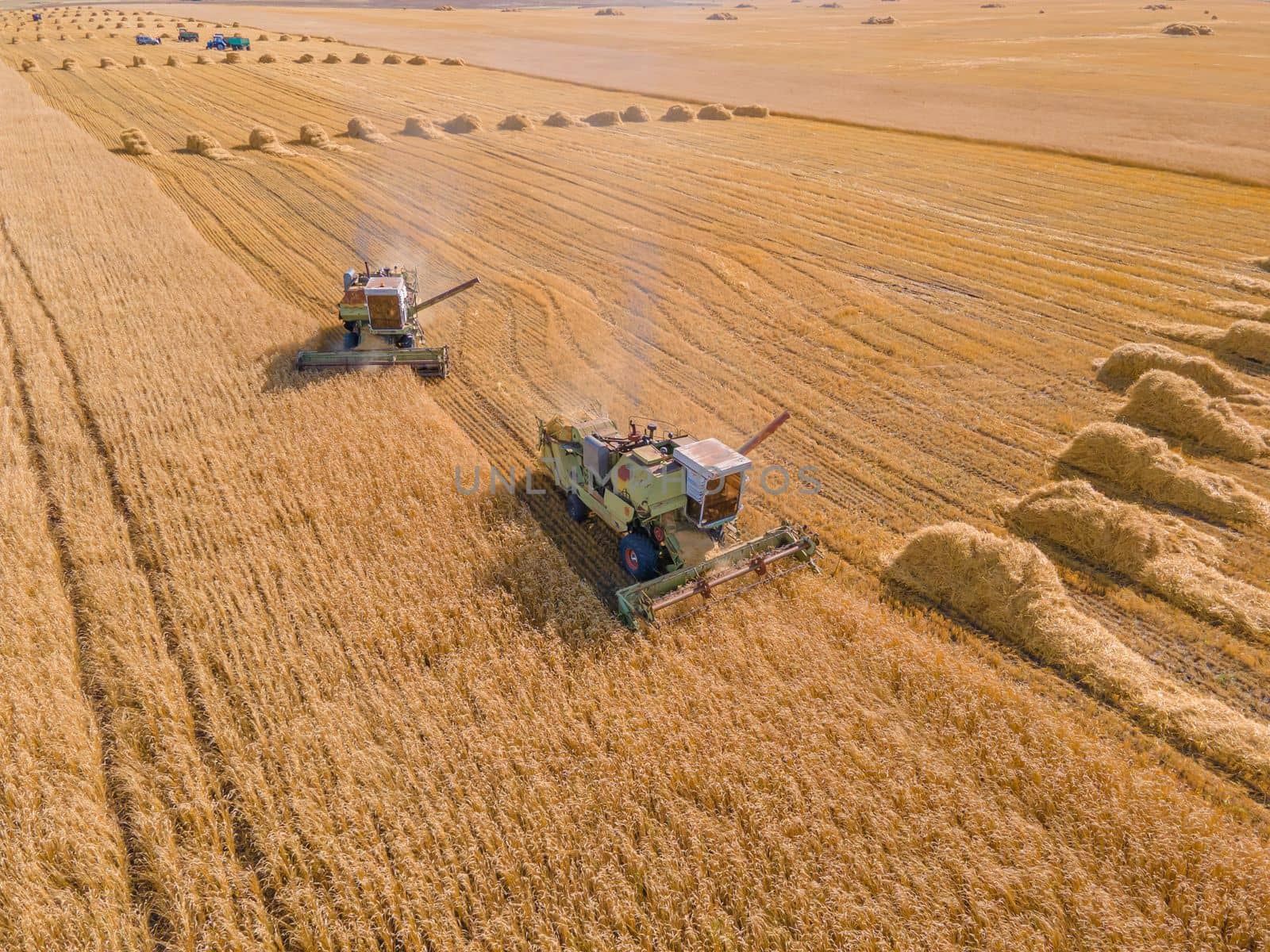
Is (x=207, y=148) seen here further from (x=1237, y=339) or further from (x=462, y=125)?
Answer: (x=1237, y=339)

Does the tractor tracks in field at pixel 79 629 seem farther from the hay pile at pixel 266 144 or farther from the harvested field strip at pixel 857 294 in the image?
the hay pile at pixel 266 144

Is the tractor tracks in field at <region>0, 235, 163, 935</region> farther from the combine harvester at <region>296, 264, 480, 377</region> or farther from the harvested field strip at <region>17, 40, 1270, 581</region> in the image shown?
the harvested field strip at <region>17, 40, 1270, 581</region>

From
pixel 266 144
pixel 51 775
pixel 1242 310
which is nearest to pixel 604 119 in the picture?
pixel 266 144

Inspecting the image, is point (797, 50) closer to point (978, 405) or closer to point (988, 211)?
point (988, 211)

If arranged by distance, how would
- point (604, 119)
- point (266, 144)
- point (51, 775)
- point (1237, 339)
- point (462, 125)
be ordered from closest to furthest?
point (51, 775), point (1237, 339), point (266, 144), point (462, 125), point (604, 119)

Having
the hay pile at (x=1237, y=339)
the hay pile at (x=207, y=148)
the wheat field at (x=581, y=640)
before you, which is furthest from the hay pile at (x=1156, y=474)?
the hay pile at (x=207, y=148)

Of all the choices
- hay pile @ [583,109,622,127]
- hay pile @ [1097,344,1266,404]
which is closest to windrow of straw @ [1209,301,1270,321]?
hay pile @ [1097,344,1266,404]

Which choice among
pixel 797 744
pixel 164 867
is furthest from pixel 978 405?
pixel 164 867
